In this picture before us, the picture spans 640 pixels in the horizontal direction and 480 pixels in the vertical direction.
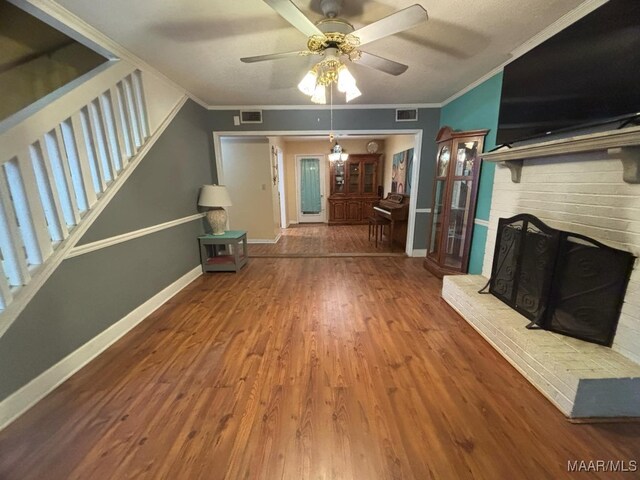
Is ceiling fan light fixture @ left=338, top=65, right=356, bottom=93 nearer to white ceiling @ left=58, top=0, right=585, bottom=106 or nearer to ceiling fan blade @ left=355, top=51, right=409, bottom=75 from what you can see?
ceiling fan blade @ left=355, top=51, right=409, bottom=75

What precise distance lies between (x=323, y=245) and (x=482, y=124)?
10.9 ft

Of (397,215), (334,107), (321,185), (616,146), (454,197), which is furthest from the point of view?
(321,185)

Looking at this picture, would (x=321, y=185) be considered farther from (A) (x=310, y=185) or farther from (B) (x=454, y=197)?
(B) (x=454, y=197)

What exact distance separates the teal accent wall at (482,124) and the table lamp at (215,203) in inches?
A: 128

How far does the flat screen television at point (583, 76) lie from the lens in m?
1.34

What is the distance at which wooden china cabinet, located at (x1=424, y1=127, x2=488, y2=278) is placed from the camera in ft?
9.63

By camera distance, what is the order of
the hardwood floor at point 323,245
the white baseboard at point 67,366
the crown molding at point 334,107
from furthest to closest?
the hardwood floor at point 323,245 → the crown molding at point 334,107 → the white baseboard at point 67,366

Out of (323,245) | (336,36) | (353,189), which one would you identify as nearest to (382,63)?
(336,36)

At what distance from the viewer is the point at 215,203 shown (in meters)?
3.46

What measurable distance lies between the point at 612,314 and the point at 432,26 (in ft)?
7.52

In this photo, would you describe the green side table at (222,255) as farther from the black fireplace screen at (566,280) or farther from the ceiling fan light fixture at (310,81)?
Answer: the black fireplace screen at (566,280)

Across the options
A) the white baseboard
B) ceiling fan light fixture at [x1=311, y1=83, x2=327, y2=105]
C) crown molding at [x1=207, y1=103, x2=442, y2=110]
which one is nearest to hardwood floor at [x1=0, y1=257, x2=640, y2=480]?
the white baseboard

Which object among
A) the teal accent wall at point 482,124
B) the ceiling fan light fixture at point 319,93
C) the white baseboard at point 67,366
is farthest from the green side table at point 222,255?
the teal accent wall at point 482,124

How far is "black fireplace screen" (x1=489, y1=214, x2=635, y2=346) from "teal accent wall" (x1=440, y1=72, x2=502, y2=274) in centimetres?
78
